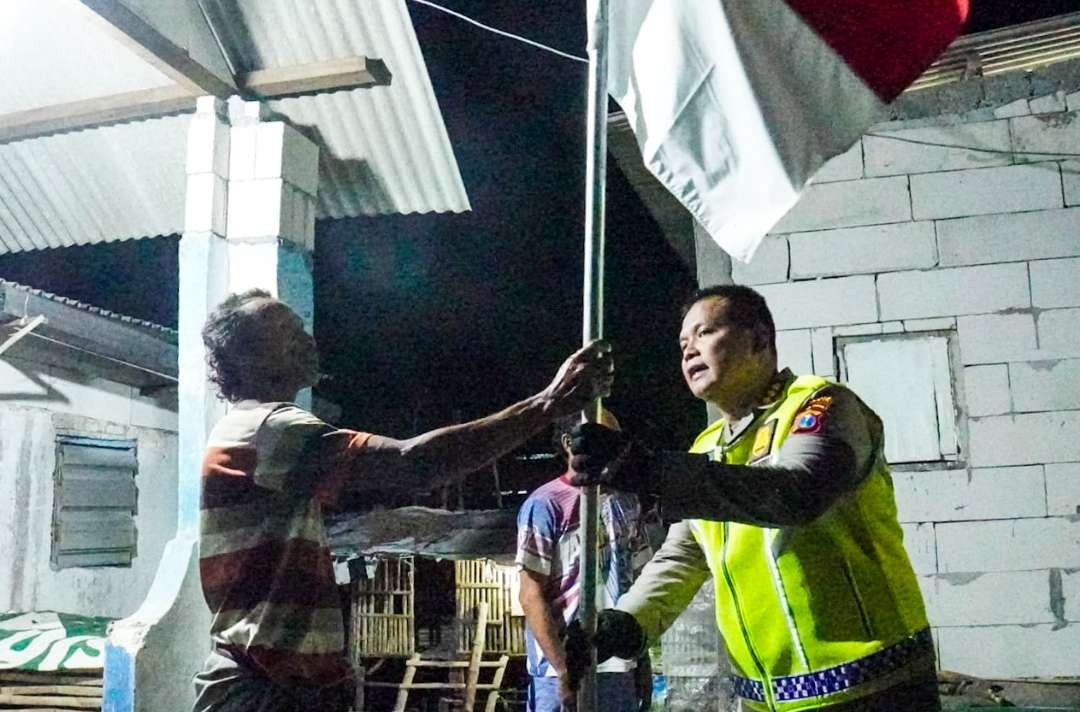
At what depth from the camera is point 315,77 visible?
17.3 ft

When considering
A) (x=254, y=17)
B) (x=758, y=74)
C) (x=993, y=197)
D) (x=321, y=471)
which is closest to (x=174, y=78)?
(x=254, y=17)

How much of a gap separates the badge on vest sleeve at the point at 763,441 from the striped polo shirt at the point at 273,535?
118cm

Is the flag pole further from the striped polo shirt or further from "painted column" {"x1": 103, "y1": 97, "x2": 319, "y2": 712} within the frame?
"painted column" {"x1": 103, "y1": 97, "x2": 319, "y2": 712}

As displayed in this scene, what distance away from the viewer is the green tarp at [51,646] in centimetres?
609

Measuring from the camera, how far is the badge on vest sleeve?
8.85 ft

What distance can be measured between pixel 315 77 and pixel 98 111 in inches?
54.3

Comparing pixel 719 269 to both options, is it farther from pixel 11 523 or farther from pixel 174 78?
pixel 11 523

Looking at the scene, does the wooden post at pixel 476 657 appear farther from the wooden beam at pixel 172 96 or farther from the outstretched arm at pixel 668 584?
the outstretched arm at pixel 668 584

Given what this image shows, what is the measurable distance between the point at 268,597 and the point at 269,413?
56cm

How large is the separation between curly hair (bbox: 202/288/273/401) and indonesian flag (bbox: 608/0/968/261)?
4.62 feet

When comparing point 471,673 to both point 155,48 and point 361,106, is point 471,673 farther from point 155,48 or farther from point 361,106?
point 155,48

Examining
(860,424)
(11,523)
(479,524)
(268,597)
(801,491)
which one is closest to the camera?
(801,491)

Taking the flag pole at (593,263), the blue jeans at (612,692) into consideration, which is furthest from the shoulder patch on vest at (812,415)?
the blue jeans at (612,692)

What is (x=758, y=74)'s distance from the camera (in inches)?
107
